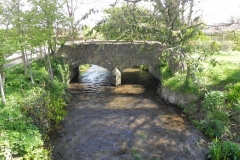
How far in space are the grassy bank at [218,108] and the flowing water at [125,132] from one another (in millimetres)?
663

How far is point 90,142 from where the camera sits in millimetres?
9516

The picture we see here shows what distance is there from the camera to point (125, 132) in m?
10.5

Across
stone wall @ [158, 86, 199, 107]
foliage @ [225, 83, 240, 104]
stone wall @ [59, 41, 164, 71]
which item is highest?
stone wall @ [59, 41, 164, 71]

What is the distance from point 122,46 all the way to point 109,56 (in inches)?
64.3

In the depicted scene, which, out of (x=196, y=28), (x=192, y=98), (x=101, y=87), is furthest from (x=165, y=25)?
(x=101, y=87)

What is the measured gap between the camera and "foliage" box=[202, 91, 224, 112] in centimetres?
1112

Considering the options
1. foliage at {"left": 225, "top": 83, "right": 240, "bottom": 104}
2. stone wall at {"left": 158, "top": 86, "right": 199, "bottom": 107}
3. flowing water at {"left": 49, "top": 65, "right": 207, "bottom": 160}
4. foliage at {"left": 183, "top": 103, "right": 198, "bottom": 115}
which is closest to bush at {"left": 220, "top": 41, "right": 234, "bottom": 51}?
flowing water at {"left": 49, "top": 65, "right": 207, "bottom": 160}

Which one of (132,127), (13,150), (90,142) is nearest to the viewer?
(13,150)

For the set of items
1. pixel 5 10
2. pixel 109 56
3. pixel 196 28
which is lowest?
pixel 109 56

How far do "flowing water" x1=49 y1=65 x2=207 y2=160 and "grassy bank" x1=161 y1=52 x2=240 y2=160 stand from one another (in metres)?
0.66

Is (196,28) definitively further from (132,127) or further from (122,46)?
(122,46)

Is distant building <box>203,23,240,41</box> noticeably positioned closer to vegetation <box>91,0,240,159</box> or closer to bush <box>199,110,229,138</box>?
vegetation <box>91,0,240,159</box>

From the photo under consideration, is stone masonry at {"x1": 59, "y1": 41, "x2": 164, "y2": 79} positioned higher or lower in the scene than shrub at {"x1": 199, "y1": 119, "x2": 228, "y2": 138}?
higher

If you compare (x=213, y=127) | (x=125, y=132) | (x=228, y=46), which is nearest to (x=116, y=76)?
(x=125, y=132)
